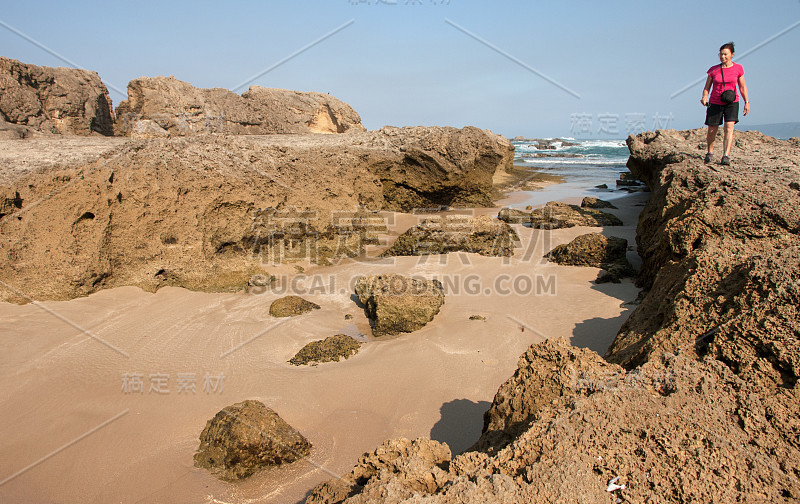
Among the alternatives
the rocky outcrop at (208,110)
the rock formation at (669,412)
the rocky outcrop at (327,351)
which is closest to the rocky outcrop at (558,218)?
the rocky outcrop at (327,351)

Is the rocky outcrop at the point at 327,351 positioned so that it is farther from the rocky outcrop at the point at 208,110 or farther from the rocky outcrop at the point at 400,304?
the rocky outcrop at the point at 208,110

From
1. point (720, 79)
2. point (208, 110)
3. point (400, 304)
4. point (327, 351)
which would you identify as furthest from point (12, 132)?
point (720, 79)

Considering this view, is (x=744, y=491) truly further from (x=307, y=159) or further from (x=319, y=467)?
(x=307, y=159)

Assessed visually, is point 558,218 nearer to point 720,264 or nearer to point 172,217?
point 720,264

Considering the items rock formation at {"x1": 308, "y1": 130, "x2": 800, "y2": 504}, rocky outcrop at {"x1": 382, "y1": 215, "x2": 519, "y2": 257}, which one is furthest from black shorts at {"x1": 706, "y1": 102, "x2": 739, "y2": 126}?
rock formation at {"x1": 308, "y1": 130, "x2": 800, "y2": 504}

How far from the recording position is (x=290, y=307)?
502 centimetres

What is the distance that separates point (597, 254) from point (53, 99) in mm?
15777

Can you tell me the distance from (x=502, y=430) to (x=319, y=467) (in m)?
1.26

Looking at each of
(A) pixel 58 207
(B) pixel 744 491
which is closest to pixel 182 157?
(A) pixel 58 207

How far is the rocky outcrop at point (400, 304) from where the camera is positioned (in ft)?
15.0

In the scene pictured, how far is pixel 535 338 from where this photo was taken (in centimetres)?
422

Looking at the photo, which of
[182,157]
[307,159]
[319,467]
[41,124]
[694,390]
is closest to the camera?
[694,390]

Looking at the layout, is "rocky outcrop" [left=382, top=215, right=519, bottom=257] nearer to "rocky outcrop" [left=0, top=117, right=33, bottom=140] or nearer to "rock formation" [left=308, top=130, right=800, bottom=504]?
"rock formation" [left=308, top=130, right=800, bottom=504]

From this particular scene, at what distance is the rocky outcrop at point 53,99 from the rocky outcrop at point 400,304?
11531 mm
